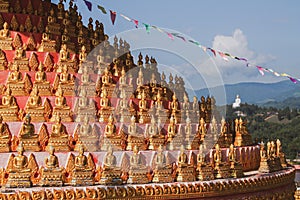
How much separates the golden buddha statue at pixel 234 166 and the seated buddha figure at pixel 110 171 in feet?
9.43

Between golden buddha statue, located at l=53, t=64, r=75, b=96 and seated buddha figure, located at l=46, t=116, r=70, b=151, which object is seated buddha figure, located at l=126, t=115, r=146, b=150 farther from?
golden buddha statue, located at l=53, t=64, r=75, b=96

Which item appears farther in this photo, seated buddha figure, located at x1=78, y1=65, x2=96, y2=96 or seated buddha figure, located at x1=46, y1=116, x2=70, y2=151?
seated buddha figure, located at x1=78, y1=65, x2=96, y2=96

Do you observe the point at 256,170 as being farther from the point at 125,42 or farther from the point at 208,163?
the point at 125,42

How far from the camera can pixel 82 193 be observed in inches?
402

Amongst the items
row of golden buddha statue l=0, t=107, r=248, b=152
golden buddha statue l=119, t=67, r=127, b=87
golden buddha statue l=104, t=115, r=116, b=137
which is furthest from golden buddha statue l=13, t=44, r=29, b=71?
golden buddha statue l=104, t=115, r=116, b=137

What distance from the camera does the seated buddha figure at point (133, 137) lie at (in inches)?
461

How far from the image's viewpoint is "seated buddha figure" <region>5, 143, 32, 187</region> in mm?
10023

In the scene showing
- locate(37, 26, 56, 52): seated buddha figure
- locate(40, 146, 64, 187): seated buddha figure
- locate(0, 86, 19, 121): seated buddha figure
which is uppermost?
locate(37, 26, 56, 52): seated buddha figure

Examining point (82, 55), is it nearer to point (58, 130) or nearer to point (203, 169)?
point (58, 130)

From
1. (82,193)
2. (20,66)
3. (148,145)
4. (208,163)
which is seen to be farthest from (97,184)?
(20,66)

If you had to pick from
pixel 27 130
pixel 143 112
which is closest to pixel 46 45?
pixel 143 112

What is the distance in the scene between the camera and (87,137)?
11.3 meters

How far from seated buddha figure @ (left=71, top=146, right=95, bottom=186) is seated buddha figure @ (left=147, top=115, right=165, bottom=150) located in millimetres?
1788

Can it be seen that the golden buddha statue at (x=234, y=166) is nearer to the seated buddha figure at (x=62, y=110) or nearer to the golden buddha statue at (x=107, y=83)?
the golden buddha statue at (x=107, y=83)
